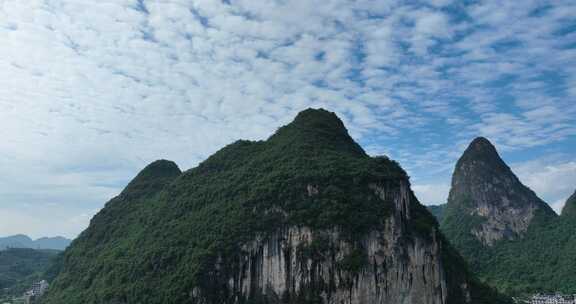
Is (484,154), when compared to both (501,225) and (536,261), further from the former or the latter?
(536,261)

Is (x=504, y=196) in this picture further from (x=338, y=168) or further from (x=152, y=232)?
(x=152, y=232)

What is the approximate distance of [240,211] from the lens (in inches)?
1863

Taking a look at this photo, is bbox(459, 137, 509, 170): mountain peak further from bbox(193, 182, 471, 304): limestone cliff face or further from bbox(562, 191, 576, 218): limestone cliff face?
bbox(193, 182, 471, 304): limestone cliff face

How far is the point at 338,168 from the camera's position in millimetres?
48594

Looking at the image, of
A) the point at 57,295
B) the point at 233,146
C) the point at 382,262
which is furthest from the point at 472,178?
the point at 57,295

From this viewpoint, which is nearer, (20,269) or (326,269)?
(326,269)

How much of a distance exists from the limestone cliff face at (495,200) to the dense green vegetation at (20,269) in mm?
99070

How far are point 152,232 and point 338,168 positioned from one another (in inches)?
893

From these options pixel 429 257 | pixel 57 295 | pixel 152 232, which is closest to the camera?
pixel 429 257

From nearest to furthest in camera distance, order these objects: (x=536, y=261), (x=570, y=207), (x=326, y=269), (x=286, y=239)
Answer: (x=326, y=269) < (x=286, y=239) < (x=536, y=261) < (x=570, y=207)

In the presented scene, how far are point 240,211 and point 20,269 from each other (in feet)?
369

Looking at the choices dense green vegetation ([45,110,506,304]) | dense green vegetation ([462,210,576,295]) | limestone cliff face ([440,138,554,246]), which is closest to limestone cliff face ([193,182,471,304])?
dense green vegetation ([45,110,506,304])

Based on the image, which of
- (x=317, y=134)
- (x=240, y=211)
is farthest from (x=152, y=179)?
(x=240, y=211)

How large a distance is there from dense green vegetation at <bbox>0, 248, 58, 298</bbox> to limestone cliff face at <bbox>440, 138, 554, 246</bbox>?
99070 millimetres
